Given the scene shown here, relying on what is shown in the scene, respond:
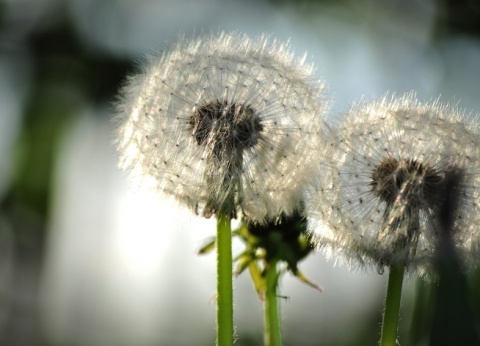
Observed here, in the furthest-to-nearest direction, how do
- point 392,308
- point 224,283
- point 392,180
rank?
1. point 392,180
2. point 224,283
3. point 392,308

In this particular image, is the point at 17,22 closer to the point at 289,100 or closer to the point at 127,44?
the point at 127,44

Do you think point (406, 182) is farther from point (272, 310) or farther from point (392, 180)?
point (272, 310)

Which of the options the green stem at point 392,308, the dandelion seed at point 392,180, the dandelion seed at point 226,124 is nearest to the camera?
the green stem at point 392,308

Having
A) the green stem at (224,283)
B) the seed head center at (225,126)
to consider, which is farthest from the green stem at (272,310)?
the seed head center at (225,126)

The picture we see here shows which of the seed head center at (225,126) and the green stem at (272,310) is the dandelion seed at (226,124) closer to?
the seed head center at (225,126)

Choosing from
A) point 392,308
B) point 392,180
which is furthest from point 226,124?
point 392,308

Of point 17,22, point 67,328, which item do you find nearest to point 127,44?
point 17,22

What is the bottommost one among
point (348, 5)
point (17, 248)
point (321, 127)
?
point (17, 248)
